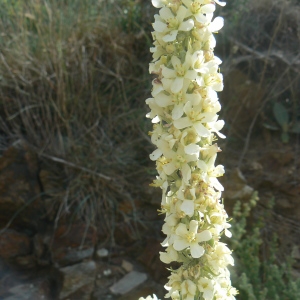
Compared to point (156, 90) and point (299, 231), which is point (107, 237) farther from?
point (156, 90)

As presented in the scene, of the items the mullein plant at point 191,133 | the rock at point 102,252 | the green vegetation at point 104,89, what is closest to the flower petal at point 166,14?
the mullein plant at point 191,133

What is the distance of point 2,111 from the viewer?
4.20 meters

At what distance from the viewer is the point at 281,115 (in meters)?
4.21

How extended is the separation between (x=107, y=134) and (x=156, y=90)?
2728 mm

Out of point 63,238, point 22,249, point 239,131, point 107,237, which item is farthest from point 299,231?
point 22,249

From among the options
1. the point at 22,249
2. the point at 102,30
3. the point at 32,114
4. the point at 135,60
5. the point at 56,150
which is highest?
the point at 102,30

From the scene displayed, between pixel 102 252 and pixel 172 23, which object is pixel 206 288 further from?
pixel 102 252

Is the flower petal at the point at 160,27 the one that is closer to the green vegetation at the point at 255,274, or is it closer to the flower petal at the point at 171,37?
the flower petal at the point at 171,37

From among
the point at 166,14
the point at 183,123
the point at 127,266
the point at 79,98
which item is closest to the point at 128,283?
the point at 127,266

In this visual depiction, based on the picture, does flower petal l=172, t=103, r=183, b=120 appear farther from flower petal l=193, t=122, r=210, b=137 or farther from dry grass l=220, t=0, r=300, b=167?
dry grass l=220, t=0, r=300, b=167

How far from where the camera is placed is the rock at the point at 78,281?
138 inches

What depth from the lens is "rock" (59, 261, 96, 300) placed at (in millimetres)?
A: 3506

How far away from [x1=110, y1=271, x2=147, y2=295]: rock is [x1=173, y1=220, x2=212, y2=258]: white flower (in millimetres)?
2274

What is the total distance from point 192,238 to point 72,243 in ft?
8.38
